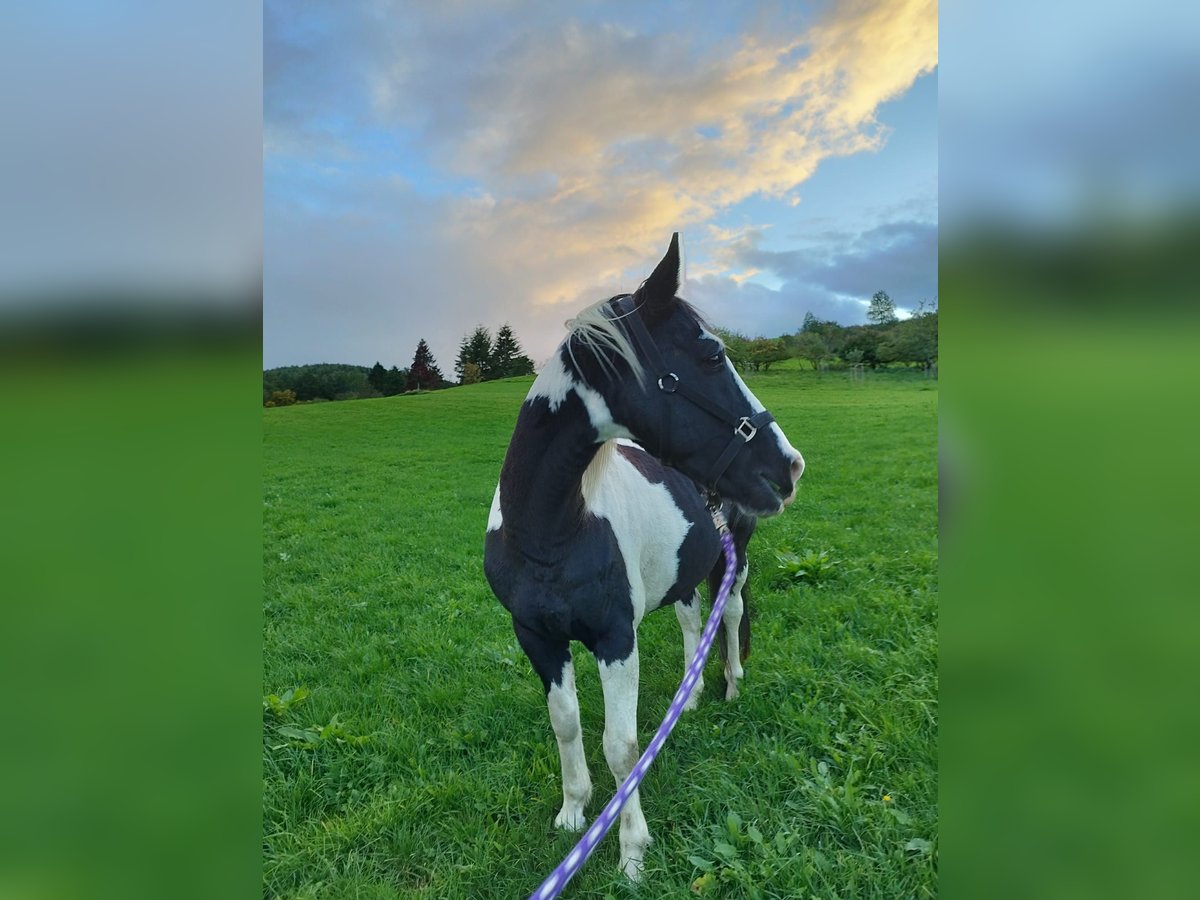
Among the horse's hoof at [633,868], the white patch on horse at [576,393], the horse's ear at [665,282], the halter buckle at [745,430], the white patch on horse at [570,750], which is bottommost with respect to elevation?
the horse's hoof at [633,868]

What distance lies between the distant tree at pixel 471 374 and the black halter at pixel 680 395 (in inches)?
213

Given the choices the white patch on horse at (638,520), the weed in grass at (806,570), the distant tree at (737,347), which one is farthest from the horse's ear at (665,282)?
the weed in grass at (806,570)

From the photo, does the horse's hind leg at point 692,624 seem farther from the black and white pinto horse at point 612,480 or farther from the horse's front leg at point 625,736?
the horse's front leg at point 625,736

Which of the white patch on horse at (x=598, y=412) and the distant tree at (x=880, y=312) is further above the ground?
the distant tree at (x=880, y=312)

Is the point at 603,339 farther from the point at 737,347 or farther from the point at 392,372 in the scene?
the point at 392,372

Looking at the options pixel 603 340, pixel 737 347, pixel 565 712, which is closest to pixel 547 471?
pixel 603 340

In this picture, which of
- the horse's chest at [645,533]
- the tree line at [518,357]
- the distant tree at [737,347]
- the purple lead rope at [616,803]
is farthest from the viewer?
the tree line at [518,357]

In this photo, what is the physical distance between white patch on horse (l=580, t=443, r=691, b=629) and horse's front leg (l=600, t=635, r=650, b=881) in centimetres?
21

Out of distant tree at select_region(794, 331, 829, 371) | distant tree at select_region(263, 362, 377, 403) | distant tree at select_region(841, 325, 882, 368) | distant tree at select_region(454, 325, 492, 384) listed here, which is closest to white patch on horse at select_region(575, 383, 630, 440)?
distant tree at select_region(263, 362, 377, 403)

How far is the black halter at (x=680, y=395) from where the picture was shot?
1978 mm
